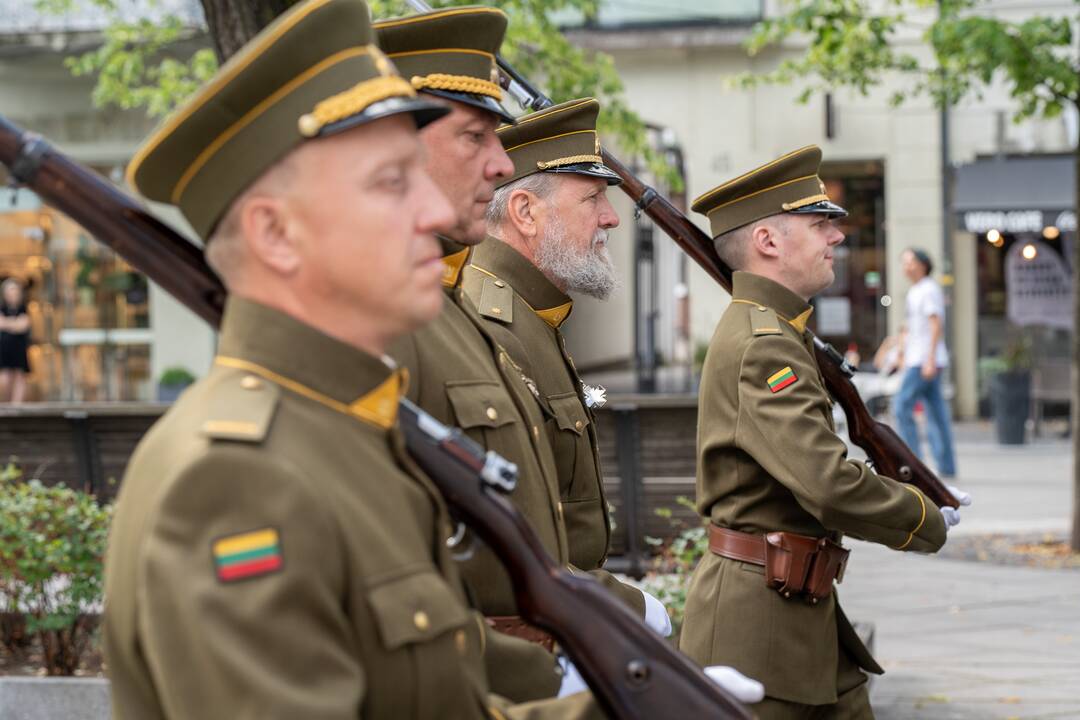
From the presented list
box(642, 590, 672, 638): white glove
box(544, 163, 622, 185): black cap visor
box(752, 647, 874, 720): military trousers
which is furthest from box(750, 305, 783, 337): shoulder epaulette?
box(642, 590, 672, 638): white glove

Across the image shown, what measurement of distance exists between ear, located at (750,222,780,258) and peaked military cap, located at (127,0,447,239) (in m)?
2.70

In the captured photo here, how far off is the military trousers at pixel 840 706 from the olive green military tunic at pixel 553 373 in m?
0.89

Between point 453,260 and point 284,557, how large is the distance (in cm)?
156

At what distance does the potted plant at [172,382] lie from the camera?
63.1 feet

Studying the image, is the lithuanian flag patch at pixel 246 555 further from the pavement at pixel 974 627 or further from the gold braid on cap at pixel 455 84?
the pavement at pixel 974 627

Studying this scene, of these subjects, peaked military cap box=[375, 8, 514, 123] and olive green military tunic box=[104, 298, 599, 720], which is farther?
peaked military cap box=[375, 8, 514, 123]

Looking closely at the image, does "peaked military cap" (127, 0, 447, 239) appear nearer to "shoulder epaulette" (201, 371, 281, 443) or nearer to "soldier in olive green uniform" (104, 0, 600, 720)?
"soldier in olive green uniform" (104, 0, 600, 720)

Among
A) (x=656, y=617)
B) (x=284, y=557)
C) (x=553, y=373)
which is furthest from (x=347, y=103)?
(x=553, y=373)

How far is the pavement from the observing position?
6484 millimetres

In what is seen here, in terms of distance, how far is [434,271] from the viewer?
1.97 meters

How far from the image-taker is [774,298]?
177 inches

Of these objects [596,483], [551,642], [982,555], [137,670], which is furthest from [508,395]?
[982,555]

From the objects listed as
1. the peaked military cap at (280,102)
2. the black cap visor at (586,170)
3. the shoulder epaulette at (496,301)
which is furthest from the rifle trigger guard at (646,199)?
the peaked military cap at (280,102)

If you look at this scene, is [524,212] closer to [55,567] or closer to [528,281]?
[528,281]
